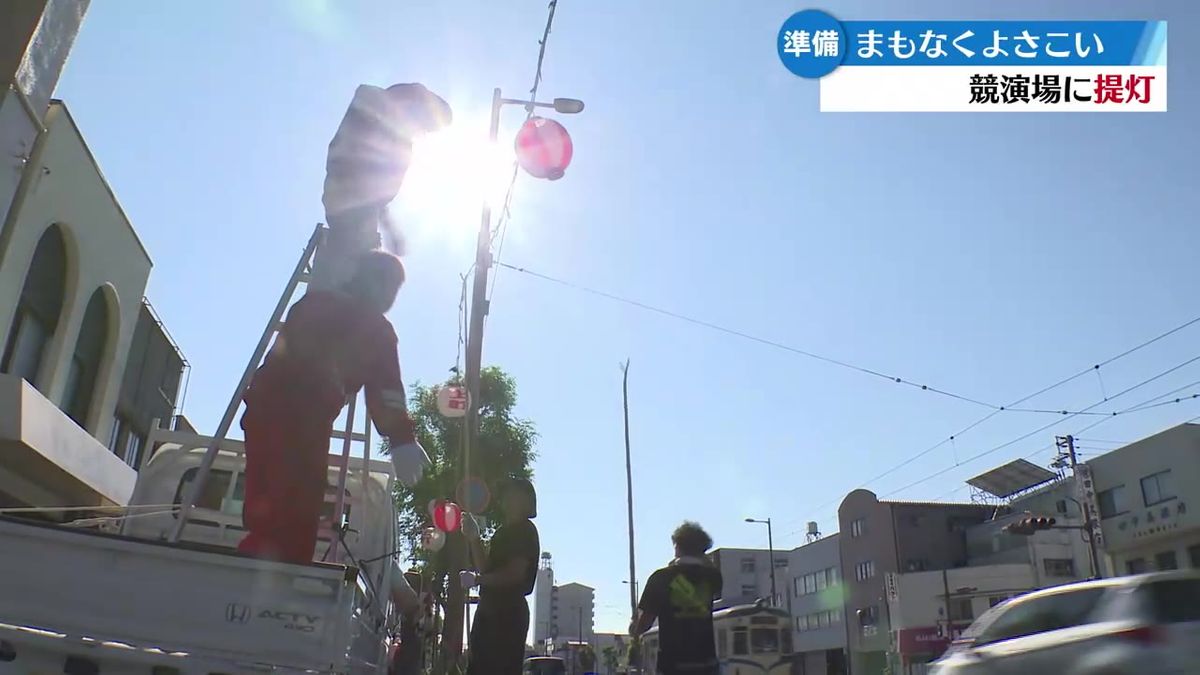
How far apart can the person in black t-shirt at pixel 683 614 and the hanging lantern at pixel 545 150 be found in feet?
13.5

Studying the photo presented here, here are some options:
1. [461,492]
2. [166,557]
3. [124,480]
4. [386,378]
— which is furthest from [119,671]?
[124,480]

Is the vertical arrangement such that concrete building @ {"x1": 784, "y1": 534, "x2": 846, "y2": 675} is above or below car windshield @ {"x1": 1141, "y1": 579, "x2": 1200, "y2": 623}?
above

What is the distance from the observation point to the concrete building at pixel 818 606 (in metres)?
50.6

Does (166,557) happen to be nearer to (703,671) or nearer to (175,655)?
(175,655)

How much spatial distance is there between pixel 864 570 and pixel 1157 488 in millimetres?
22363

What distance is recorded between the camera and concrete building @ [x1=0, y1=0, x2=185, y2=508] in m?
7.29

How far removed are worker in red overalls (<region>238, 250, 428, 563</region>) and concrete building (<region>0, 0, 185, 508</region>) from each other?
4.28m

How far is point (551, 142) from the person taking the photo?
822cm

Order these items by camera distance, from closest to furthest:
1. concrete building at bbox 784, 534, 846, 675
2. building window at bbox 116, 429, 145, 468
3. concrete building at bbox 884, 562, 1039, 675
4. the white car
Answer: the white car
building window at bbox 116, 429, 145, 468
concrete building at bbox 884, 562, 1039, 675
concrete building at bbox 784, 534, 846, 675

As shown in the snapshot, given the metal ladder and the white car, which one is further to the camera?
the white car

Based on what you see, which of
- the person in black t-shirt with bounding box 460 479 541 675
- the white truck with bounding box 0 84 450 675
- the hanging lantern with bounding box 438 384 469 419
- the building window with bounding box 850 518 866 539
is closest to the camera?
the white truck with bounding box 0 84 450 675

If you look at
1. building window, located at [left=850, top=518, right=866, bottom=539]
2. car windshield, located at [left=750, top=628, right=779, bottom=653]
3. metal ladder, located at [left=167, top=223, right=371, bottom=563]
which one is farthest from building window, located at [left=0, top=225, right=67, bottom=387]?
building window, located at [left=850, top=518, right=866, bottom=539]

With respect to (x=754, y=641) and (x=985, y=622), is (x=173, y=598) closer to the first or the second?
(x=985, y=622)

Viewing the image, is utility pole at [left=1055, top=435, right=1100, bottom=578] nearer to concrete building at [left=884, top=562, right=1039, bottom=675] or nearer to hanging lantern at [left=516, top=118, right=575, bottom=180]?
concrete building at [left=884, top=562, right=1039, bottom=675]
